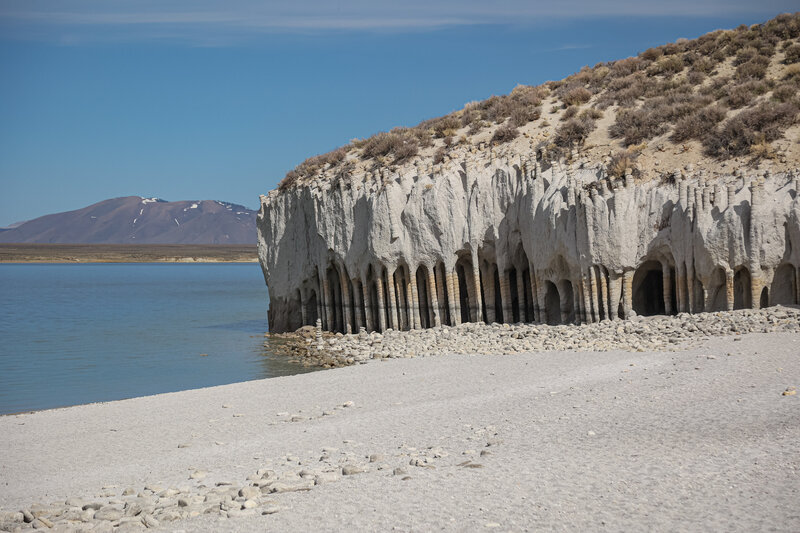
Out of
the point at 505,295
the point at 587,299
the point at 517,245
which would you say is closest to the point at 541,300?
the point at 505,295

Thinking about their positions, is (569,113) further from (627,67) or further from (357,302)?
(357,302)

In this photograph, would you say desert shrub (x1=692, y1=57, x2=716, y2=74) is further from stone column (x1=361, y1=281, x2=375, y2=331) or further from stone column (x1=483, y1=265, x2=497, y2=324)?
stone column (x1=361, y1=281, x2=375, y2=331)

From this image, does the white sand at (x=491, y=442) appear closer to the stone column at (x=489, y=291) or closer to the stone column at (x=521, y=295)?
the stone column at (x=521, y=295)

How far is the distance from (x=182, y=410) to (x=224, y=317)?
3176 centimetres

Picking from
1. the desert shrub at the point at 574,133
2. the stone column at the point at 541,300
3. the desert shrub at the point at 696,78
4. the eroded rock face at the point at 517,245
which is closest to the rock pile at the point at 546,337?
the stone column at the point at 541,300

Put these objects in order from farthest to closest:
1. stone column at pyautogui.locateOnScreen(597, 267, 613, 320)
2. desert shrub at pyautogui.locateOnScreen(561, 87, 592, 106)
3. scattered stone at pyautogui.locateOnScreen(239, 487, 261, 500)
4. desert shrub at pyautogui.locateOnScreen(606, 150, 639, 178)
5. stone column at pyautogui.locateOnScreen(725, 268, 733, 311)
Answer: desert shrub at pyautogui.locateOnScreen(561, 87, 592, 106) → desert shrub at pyautogui.locateOnScreen(606, 150, 639, 178) → stone column at pyautogui.locateOnScreen(597, 267, 613, 320) → stone column at pyautogui.locateOnScreen(725, 268, 733, 311) → scattered stone at pyautogui.locateOnScreen(239, 487, 261, 500)

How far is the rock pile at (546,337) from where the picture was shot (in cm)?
1912

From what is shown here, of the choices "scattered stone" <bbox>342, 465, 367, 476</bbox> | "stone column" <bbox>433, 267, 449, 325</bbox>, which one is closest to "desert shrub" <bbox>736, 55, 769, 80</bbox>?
"stone column" <bbox>433, 267, 449, 325</bbox>

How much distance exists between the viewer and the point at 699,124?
26844mm

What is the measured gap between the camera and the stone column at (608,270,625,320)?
2403 centimetres

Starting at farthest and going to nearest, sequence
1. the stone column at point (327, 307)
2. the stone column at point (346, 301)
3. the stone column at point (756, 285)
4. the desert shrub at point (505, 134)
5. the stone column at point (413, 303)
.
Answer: the stone column at point (327, 307) → the stone column at point (346, 301) → the desert shrub at point (505, 134) → the stone column at point (413, 303) → the stone column at point (756, 285)

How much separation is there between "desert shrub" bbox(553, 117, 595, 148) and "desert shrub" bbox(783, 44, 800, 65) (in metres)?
8.17

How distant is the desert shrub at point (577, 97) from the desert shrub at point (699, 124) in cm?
754

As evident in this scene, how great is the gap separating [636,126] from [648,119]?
1.69ft
